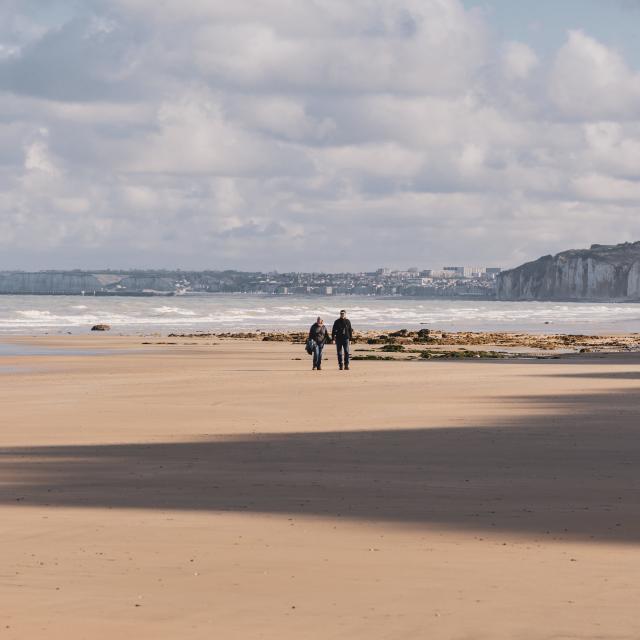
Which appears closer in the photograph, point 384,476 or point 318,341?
point 384,476

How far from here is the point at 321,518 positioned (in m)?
12.4

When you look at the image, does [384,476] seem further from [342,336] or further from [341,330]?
[341,330]

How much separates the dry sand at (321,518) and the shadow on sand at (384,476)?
0.04 meters

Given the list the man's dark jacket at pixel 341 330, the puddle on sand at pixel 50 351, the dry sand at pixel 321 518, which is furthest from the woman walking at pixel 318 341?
the puddle on sand at pixel 50 351

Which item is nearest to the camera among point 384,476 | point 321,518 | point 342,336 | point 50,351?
point 321,518

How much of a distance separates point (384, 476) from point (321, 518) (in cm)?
313

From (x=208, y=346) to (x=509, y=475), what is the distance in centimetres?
4491

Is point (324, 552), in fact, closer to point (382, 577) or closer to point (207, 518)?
point (382, 577)

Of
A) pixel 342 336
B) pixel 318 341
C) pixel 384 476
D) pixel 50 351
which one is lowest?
pixel 50 351

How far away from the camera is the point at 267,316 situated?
124812 millimetres

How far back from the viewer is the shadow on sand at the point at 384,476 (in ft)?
42.0

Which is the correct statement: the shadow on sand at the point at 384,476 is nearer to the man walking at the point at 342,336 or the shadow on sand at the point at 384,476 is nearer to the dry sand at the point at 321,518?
the dry sand at the point at 321,518

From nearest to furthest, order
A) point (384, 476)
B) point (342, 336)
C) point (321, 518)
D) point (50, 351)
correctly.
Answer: point (321, 518)
point (384, 476)
point (342, 336)
point (50, 351)

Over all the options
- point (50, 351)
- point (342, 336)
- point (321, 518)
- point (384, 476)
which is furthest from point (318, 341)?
point (321, 518)
